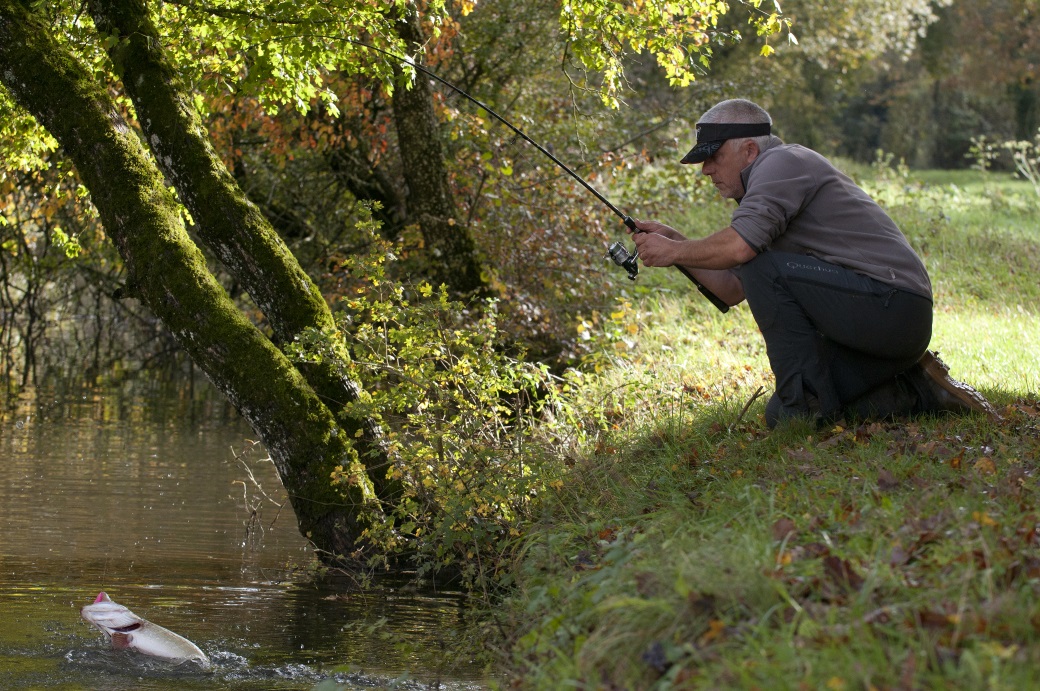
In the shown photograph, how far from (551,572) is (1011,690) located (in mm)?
2361

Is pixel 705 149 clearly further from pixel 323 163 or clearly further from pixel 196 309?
pixel 323 163

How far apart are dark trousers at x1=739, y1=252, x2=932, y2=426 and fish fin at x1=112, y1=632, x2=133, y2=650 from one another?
3050 millimetres

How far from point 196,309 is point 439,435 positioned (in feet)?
4.77

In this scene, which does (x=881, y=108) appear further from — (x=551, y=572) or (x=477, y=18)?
(x=551, y=572)

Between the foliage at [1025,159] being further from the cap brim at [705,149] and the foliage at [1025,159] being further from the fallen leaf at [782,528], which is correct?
the fallen leaf at [782,528]

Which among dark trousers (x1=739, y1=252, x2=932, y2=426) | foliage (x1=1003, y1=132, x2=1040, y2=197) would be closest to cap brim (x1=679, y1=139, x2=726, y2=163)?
dark trousers (x1=739, y1=252, x2=932, y2=426)

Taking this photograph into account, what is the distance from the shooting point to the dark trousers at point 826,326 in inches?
212

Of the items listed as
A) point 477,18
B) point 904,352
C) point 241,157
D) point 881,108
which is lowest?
point 904,352

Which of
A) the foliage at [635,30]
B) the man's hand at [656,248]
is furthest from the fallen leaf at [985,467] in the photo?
the foliage at [635,30]

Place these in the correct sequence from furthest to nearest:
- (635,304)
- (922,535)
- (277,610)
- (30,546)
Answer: (635,304) → (30,546) → (277,610) → (922,535)

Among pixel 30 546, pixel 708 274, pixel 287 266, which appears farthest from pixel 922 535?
pixel 30 546

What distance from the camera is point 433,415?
6.55 meters

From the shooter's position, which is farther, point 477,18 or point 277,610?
point 477,18

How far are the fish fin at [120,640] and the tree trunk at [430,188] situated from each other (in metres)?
5.74
